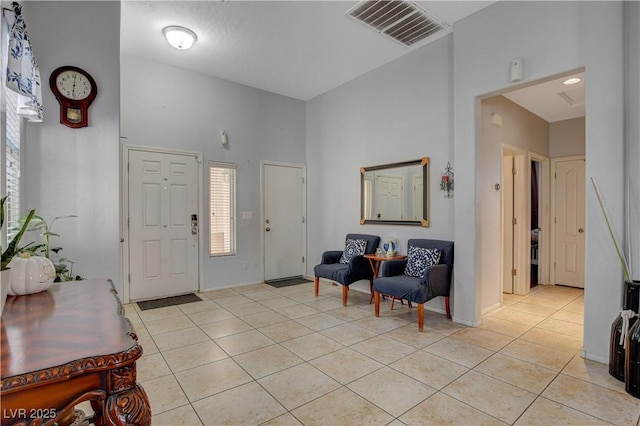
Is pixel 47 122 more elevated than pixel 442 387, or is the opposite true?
pixel 47 122

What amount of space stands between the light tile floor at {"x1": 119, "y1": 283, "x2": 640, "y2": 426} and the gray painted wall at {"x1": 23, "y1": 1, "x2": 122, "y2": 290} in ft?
3.57

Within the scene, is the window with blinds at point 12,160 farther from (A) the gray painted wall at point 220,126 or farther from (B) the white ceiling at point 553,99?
(B) the white ceiling at point 553,99

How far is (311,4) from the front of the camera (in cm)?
314

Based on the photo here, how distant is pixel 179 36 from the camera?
356 centimetres

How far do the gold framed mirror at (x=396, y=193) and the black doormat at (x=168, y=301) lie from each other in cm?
268

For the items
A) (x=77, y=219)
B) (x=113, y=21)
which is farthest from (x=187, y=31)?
(x=77, y=219)

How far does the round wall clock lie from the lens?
2434 mm

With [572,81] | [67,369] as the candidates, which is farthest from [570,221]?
[67,369]

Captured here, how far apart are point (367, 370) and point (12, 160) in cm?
287

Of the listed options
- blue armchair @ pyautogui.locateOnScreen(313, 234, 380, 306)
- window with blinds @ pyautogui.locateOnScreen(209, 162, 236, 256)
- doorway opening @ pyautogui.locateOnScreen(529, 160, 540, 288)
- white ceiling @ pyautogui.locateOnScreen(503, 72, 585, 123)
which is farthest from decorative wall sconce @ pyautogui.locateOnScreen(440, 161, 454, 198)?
window with blinds @ pyautogui.locateOnScreen(209, 162, 236, 256)

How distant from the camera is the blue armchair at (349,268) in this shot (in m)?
4.12

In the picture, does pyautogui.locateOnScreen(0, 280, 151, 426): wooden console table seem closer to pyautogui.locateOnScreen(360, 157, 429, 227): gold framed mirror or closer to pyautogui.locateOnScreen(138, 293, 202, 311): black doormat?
pyautogui.locateOnScreen(138, 293, 202, 311): black doormat

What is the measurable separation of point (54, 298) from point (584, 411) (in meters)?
2.90

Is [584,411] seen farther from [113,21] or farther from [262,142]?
[262,142]
